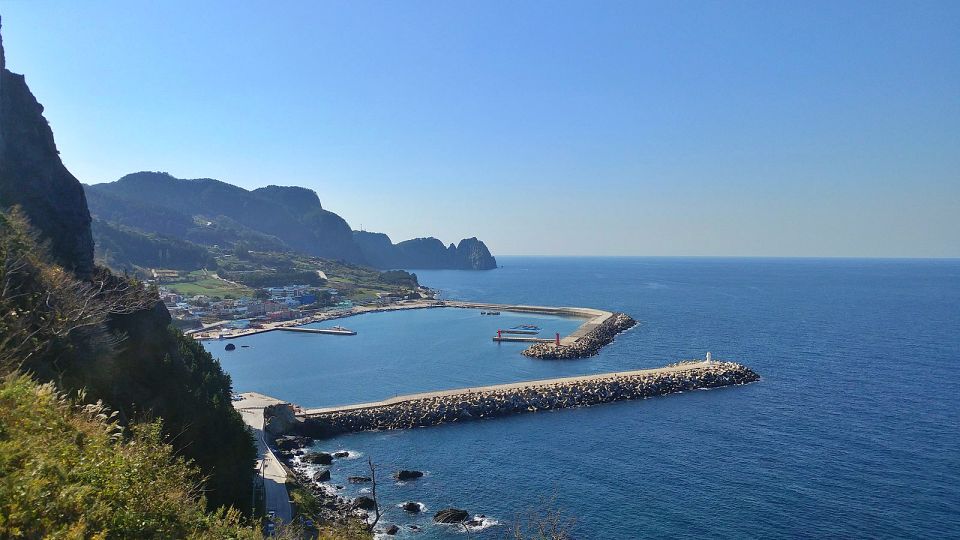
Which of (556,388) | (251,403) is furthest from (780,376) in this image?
(251,403)

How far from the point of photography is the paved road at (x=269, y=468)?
95.0 feet

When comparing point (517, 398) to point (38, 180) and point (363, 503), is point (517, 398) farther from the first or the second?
point (38, 180)

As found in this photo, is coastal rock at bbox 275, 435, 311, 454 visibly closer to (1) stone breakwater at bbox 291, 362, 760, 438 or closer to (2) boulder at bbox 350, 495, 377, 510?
(1) stone breakwater at bbox 291, 362, 760, 438

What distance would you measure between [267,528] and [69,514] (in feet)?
66.2

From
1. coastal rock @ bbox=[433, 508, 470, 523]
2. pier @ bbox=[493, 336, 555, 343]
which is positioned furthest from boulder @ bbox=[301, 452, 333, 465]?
pier @ bbox=[493, 336, 555, 343]

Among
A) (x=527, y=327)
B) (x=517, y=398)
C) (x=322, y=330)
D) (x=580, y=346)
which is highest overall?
(x=580, y=346)

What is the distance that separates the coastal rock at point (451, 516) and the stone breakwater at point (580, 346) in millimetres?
48035

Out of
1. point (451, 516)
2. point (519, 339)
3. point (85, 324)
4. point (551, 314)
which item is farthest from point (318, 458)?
point (551, 314)

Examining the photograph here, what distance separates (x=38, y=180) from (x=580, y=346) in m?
66.5

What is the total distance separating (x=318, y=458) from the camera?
1547 inches

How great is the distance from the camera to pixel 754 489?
32.9 meters

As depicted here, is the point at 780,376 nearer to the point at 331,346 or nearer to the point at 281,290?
the point at 331,346

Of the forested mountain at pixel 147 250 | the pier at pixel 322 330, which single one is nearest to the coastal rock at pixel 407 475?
the pier at pixel 322 330

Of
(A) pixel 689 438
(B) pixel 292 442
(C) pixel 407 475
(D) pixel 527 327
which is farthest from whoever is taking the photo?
(D) pixel 527 327
